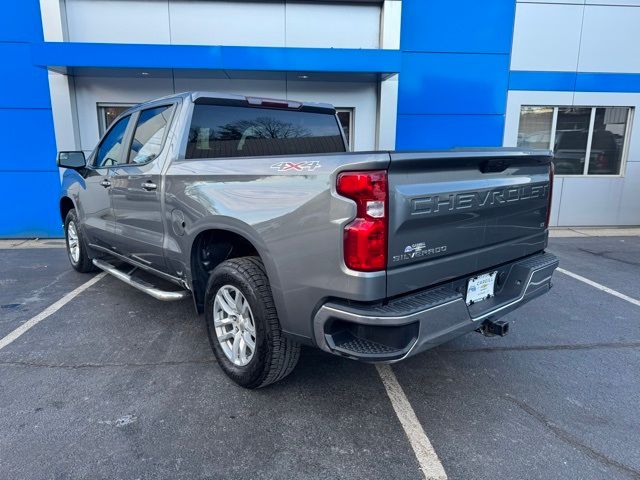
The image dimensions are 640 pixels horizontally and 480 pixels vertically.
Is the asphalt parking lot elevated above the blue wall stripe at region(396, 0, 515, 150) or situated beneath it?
situated beneath

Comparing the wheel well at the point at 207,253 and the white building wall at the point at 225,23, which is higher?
the white building wall at the point at 225,23

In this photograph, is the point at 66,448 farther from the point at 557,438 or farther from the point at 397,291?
the point at 557,438

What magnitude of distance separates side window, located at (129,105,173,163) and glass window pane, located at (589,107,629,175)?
9432 millimetres

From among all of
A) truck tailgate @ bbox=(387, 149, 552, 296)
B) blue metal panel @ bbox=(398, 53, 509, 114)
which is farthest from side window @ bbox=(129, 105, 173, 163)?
blue metal panel @ bbox=(398, 53, 509, 114)

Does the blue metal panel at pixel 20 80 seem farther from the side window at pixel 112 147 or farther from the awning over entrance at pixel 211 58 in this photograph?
the side window at pixel 112 147

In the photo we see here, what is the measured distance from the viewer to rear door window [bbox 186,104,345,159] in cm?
359

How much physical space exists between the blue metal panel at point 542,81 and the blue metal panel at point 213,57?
3186 millimetres

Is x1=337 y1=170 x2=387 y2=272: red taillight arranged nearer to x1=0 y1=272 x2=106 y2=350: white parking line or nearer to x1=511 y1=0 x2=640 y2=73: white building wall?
x1=0 y1=272 x2=106 y2=350: white parking line

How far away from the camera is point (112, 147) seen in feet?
15.2

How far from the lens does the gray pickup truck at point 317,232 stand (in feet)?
7.31

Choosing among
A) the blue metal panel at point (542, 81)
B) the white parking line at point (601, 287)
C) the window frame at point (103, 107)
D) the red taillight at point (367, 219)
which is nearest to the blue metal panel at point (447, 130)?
the blue metal panel at point (542, 81)

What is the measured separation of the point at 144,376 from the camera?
326 centimetres

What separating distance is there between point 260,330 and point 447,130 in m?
7.46

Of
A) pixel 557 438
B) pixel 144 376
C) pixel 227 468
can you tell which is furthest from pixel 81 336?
pixel 557 438
